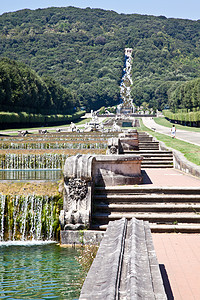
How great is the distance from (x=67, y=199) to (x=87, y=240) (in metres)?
0.99

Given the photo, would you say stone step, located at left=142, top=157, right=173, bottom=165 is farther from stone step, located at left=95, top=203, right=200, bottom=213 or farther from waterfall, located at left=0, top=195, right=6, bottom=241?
waterfall, located at left=0, top=195, right=6, bottom=241

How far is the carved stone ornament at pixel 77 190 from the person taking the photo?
886 cm

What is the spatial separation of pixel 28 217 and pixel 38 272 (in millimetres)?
3026

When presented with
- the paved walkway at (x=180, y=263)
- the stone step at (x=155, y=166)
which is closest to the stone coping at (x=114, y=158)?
the paved walkway at (x=180, y=263)

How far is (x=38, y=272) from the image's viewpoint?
6.81 metres

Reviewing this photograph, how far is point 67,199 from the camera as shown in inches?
349

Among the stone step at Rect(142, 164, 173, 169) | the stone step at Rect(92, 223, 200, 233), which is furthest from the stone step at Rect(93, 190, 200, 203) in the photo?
the stone step at Rect(142, 164, 173, 169)

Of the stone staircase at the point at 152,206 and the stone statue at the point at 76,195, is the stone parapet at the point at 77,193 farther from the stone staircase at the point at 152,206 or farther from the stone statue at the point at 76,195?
the stone staircase at the point at 152,206

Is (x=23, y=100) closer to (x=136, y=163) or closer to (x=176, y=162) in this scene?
(x=176, y=162)

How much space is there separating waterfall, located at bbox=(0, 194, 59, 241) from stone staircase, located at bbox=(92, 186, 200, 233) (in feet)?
3.48

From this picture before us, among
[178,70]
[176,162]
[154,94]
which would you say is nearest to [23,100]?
[176,162]

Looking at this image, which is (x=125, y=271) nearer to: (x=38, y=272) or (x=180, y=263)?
(x=180, y=263)

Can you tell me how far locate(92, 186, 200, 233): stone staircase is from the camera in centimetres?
900

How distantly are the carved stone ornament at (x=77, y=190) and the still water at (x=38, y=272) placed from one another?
3.65 ft
